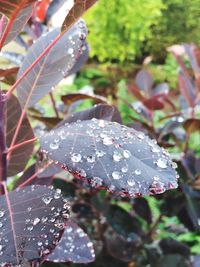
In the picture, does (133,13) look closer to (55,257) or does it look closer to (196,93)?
(196,93)

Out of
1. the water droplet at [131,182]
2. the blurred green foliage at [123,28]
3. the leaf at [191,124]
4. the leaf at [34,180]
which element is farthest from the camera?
the blurred green foliage at [123,28]

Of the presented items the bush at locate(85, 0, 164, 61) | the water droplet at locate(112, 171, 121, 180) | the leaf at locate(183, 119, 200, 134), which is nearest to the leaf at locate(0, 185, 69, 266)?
the water droplet at locate(112, 171, 121, 180)

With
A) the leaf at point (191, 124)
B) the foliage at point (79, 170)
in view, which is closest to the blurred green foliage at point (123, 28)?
the foliage at point (79, 170)

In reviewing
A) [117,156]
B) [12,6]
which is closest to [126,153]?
[117,156]

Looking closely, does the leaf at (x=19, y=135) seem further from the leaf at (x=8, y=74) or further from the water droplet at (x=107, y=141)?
the water droplet at (x=107, y=141)

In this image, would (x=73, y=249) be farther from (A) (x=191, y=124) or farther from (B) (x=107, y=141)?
(A) (x=191, y=124)

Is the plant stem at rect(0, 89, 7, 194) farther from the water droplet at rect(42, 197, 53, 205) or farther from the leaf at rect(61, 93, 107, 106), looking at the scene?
the leaf at rect(61, 93, 107, 106)
